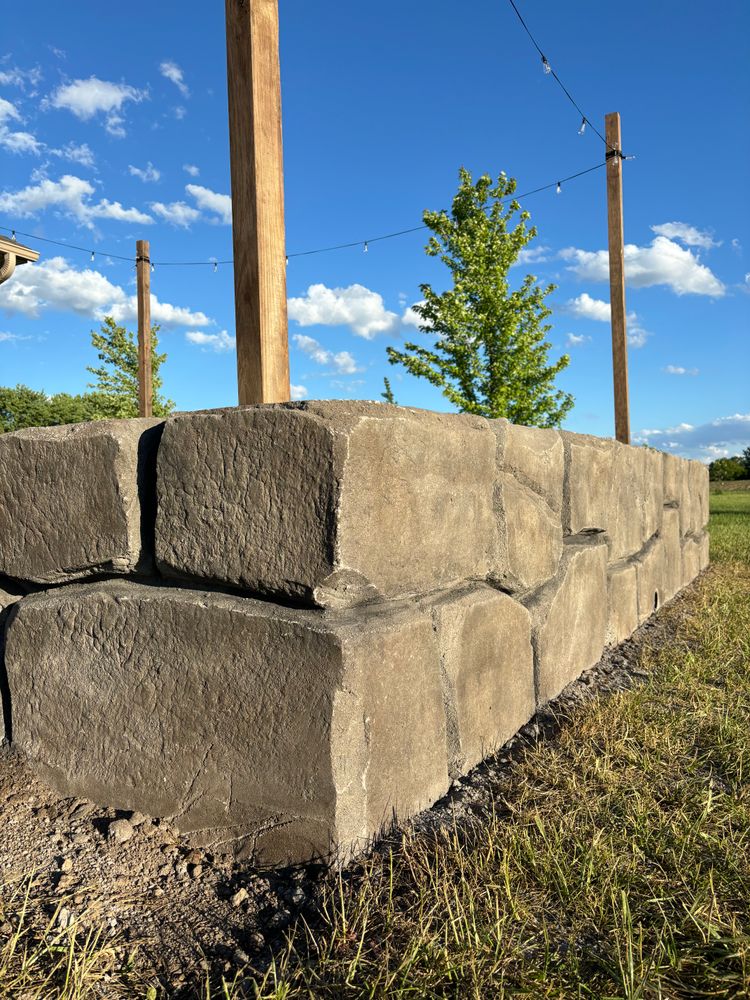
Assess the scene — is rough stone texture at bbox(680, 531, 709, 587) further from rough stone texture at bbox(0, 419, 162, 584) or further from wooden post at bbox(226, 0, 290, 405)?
rough stone texture at bbox(0, 419, 162, 584)

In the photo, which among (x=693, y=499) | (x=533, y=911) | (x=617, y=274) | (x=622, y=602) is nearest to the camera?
(x=533, y=911)

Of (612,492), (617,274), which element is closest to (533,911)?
(612,492)

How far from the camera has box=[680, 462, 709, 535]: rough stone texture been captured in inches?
224

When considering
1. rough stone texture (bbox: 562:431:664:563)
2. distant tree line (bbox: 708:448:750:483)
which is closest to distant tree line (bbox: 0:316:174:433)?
rough stone texture (bbox: 562:431:664:563)

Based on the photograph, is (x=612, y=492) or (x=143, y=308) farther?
(x=143, y=308)

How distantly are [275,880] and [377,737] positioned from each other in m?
0.32

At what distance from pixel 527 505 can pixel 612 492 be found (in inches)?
46.4

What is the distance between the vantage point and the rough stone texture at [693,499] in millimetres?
5698

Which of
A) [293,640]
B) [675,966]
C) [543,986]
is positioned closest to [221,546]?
[293,640]

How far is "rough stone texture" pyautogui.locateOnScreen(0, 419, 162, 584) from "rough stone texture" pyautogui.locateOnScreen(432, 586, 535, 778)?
697 mm

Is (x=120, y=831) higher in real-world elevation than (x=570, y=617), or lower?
lower

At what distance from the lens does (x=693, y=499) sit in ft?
20.6

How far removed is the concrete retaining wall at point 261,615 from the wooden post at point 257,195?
433 millimetres

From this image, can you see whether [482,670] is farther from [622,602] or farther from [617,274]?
[617,274]
